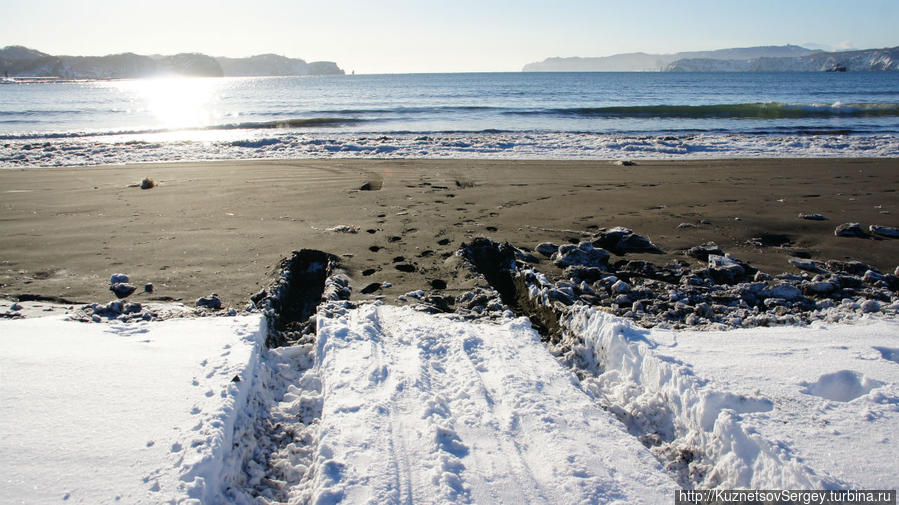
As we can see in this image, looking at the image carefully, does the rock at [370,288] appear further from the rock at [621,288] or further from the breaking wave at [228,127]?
the breaking wave at [228,127]

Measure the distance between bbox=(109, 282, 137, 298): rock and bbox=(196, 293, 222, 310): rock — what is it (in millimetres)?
678

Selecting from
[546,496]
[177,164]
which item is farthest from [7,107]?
[546,496]

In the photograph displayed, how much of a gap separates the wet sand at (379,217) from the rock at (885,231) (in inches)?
11.1

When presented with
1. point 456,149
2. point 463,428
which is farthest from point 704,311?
point 456,149

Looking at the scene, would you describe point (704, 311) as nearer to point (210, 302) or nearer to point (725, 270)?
point (725, 270)

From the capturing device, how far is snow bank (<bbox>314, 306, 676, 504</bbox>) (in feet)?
6.84

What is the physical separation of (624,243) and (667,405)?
2841 millimetres

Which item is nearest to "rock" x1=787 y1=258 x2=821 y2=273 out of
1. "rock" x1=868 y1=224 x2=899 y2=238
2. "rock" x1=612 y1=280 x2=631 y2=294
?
"rock" x1=868 y1=224 x2=899 y2=238

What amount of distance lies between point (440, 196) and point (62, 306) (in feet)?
15.5

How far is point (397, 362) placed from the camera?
3061mm

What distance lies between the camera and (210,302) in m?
3.93

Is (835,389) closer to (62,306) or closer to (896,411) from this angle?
(896,411)

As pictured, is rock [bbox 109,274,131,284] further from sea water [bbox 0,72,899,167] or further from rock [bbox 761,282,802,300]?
sea water [bbox 0,72,899,167]

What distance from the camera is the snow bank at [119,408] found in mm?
1938
